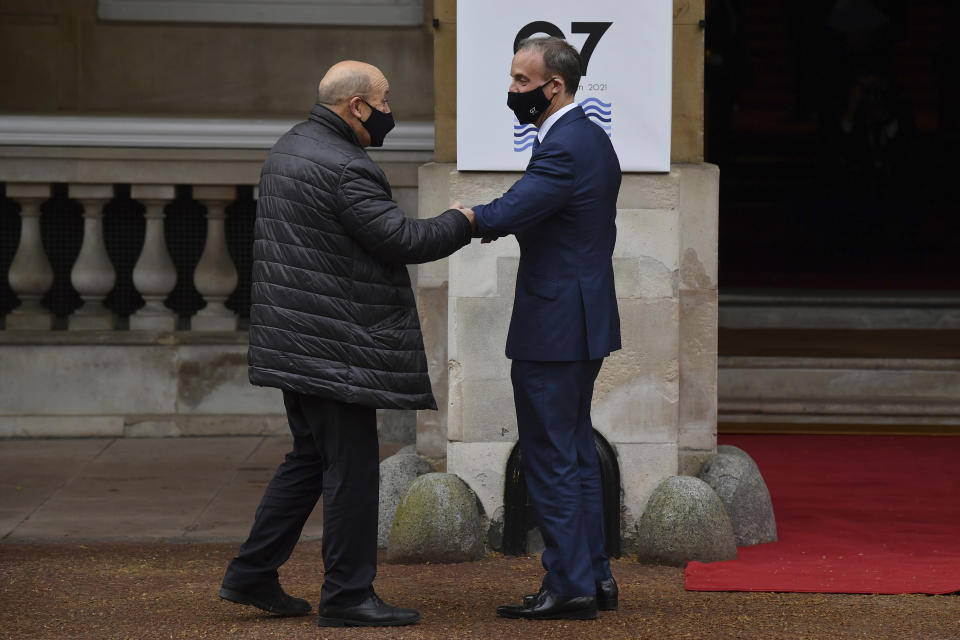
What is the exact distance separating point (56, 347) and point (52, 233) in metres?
0.79

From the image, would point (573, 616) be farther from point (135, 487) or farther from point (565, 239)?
point (135, 487)

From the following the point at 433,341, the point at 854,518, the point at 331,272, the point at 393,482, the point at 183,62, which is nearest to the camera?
the point at 331,272

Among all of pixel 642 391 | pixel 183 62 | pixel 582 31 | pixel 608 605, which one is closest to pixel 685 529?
pixel 642 391

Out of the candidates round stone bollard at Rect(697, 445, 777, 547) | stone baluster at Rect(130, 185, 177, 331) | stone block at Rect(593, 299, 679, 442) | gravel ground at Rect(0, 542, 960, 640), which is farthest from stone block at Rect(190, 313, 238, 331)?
round stone bollard at Rect(697, 445, 777, 547)

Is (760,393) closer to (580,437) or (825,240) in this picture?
(580,437)

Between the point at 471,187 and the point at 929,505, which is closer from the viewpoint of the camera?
the point at 471,187

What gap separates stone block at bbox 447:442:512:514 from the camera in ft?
20.9

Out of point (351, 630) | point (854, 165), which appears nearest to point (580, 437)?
point (351, 630)

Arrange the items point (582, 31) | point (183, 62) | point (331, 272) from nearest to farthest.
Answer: point (331, 272) → point (582, 31) → point (183, 62)

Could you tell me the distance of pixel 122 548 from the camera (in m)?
6.39

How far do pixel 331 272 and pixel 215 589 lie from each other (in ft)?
4.67

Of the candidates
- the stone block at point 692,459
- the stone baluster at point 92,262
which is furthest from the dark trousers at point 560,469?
the stone baluster at point 92,262

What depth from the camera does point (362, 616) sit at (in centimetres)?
500

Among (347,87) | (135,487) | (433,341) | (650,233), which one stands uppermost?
(347,87)
